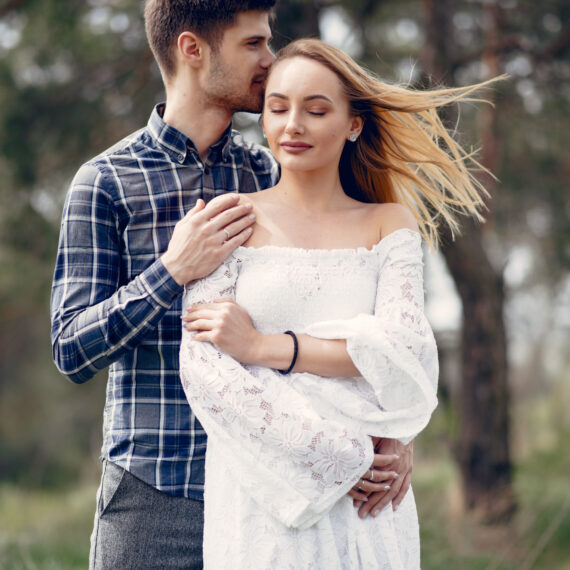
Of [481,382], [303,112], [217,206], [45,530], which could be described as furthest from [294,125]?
[45,530]

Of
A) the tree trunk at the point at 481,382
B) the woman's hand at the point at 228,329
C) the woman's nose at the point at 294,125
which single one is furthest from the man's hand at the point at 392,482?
the tree trunk at the point at 481,382

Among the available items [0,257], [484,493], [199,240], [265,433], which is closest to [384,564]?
[265,433]

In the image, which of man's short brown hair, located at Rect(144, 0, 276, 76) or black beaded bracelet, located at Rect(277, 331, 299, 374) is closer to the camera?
black beaded bracelet, located at Rect(277, 331, 299, 374)

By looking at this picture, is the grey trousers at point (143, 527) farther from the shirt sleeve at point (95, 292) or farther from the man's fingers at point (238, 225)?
the man's fingers at point (238, 225)

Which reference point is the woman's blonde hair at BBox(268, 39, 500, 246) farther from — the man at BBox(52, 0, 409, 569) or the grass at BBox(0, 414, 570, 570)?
the grass at BBox(0, 414, 570, 570)

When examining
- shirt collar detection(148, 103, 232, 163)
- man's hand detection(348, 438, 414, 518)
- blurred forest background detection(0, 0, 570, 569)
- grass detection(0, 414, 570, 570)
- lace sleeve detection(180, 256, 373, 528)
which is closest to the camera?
lace sleeve detection(180, 256, 373, 528)

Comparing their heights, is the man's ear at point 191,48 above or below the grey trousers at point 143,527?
above

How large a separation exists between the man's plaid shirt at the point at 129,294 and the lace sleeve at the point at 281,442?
0.29 meters

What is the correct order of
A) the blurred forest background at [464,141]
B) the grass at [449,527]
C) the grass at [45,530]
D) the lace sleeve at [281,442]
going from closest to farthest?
the lace sleeve at [281,442], the grass at [45,530], the grass at [449,527], the blurred forest background at [464,141]

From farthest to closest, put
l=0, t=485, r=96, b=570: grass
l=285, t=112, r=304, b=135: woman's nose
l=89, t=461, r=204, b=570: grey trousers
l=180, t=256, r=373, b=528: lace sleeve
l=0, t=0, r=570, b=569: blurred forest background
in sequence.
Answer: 1. l=0, t=0, r=570, b=569: blurred forest background
2. l=0, t=485, r=96, b=570: grass
3. l=89, t=461, r=204, b=570: grey trousers
4. l=285, t=112, r=304, b=135: woman's nose
5. l=180, t=256, r=373, b=528: lace sleeve

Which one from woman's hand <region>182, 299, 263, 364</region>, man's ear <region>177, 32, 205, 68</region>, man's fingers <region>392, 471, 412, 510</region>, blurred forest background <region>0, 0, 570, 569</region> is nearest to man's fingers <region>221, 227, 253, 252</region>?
woman's hand <region>182, 299, 263, 364</region>

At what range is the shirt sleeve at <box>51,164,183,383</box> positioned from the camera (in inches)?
77.6

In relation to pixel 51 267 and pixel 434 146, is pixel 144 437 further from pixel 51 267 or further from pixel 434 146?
pixel 51 267

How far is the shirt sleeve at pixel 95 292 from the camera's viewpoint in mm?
1972
